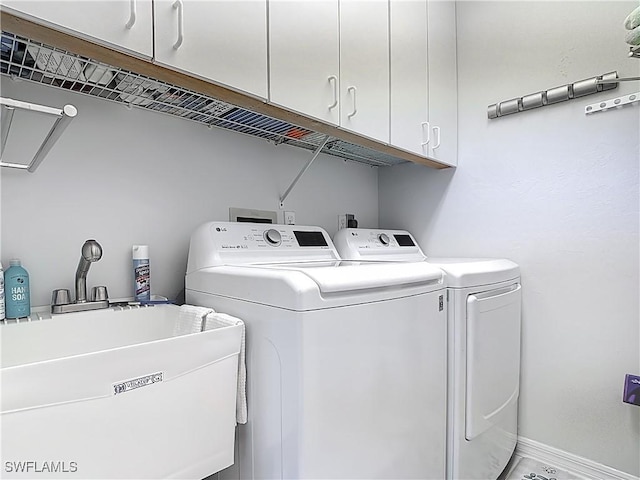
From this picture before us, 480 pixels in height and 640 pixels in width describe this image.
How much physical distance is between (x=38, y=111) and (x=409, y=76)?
1537mm

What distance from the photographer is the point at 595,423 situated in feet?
5.64

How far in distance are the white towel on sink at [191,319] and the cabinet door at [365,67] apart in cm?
88

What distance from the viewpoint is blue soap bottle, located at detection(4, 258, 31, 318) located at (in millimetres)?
1107

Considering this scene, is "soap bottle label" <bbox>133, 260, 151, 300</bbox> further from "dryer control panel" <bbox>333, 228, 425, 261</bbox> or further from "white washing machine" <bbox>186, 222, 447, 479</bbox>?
"dryer control panel" <bbox>333, 228, 425, 261</bbox>

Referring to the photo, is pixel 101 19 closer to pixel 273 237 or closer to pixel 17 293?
pixel 17 293

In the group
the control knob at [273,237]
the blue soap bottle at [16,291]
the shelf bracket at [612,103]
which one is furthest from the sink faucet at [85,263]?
the shelf bracket at [612,103]

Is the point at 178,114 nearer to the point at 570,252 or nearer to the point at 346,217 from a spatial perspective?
the point at 346,217

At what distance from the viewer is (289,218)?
1979 millimetres

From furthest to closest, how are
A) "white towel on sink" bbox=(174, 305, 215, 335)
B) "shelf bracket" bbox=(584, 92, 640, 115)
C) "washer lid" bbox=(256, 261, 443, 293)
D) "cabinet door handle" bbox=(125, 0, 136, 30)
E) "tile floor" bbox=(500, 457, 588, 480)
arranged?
"tile floor" bbox=(500, 457, 588, 480), "shelf bracket" bbox=(584, 92, 640, 115), "white towel on sink" bbox=(174, 305, 215, 335), "washer lid" bbox=(256, 261, 443, 293), "cabinet door handle" bbox=(125, 0, 136, 30)

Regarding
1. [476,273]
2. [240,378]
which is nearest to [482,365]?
[476,273]

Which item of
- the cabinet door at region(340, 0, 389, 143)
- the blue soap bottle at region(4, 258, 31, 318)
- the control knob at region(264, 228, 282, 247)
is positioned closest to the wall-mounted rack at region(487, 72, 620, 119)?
the cabinet door at region(340, 0, 389, 143)

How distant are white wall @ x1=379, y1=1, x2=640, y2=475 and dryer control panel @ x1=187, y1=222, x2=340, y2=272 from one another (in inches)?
35.8

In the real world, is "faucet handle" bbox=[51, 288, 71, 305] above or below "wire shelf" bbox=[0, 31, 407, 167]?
below

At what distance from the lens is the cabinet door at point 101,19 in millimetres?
808
